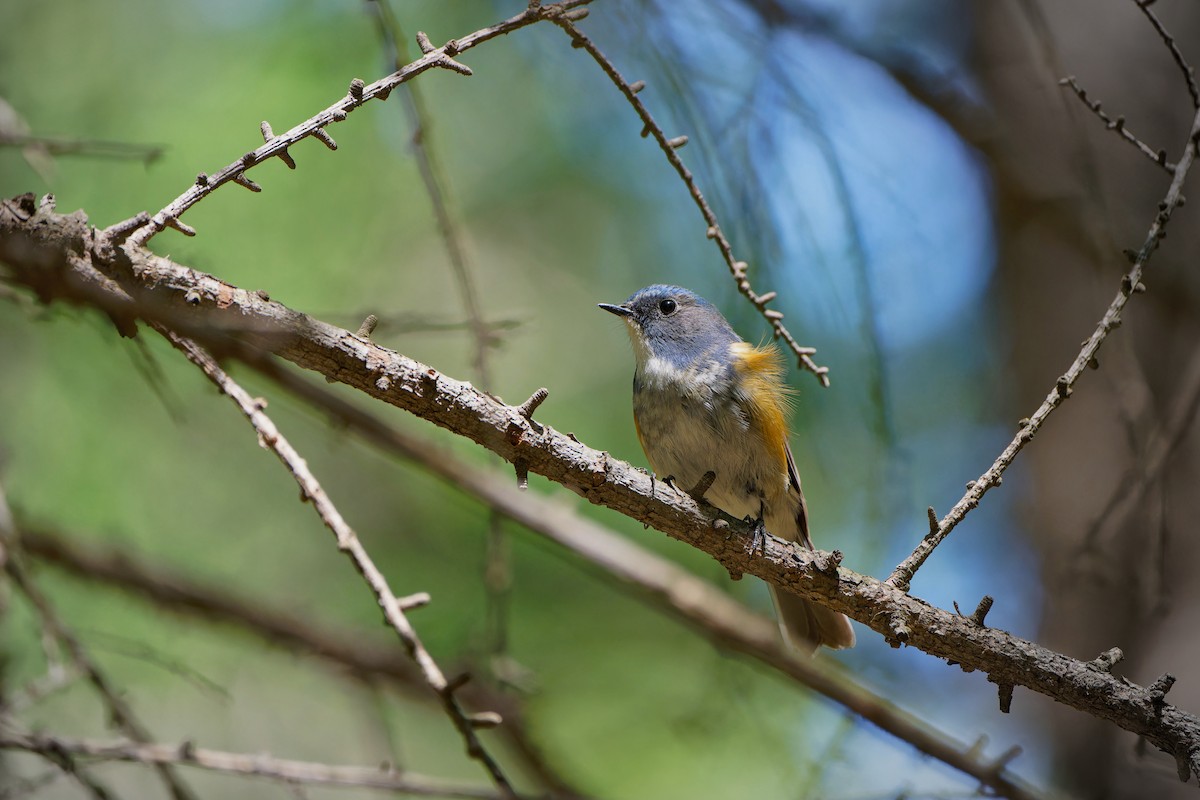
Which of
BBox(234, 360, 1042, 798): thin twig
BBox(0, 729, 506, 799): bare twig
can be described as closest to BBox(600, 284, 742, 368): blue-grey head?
BBox(234, 360, 1042, 798): thin twig

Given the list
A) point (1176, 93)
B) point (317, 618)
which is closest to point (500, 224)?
point (317, 618)

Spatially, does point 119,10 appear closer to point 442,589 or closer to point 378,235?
point 378,235

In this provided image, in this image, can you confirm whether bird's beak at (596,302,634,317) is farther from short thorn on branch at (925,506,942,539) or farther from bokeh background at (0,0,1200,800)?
short thorn on branch at (925,506,942,539)

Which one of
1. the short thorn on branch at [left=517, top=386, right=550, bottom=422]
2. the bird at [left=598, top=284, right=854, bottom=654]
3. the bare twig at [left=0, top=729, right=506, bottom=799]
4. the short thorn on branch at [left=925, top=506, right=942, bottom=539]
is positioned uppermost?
the bird at [left=598, top=284, right=854, bottom=654]

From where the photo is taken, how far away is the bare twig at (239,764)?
2.63 m

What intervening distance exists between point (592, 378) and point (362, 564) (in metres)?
4.47

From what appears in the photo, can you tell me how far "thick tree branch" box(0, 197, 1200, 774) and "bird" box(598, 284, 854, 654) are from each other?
972mm

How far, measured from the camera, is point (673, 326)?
443 centimetres

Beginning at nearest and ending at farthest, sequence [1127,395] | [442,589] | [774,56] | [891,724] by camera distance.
A: [891,724] < [774,56] < [1127,395] < [442,589]

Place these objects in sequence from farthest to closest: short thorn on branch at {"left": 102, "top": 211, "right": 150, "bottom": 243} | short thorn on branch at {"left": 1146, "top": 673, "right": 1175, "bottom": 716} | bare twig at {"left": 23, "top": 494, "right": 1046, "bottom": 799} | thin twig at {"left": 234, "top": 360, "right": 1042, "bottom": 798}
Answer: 1. bare twig at {"left": 23, "top": 494, "right": 1046, "bottom": 799}
2. thin twig at {"left": 234, "top": 360, "right": 1042, "bottom": 798}
3. short thorn on branch at {"left": 1146, "top": 673, "right": 1175, "bottom": 716}
4. short thorn on branch at {"left": 102, "top": 211, "right": 150, "bottom": 243}

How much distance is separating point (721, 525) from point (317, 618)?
9.39 feet

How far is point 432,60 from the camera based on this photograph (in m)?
2.20

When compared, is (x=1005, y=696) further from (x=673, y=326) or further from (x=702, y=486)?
(x=673, y=326)

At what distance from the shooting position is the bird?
12.7ft
